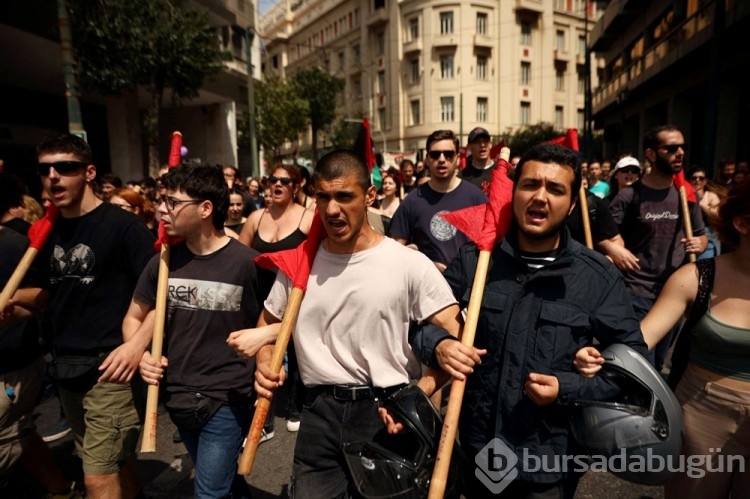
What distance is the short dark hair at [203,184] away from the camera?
8.76ft

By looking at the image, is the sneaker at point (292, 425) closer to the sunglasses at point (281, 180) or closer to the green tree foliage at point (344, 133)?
the sunglasses at point (281, 180)

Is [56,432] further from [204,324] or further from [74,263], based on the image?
[204,324]

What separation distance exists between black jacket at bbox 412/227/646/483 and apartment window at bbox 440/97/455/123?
4399 centimetres

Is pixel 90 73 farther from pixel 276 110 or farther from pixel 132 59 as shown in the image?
pixel 276 110

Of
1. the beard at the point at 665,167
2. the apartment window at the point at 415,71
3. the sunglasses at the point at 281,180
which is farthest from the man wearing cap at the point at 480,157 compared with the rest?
the apartment window at the point at 415,71

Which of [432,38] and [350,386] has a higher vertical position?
[432,38]

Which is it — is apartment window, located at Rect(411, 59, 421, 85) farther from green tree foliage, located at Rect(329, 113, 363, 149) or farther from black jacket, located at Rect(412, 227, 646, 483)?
black jacket, located at Rect(412, 227, 646, 483)

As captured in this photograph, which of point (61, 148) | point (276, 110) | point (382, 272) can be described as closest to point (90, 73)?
point (61, 148)

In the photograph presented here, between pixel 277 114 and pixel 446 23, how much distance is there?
22718 mm

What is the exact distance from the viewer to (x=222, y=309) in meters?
2.64

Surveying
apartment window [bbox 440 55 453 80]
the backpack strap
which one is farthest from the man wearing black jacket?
apartment window [bbox 440 55 453 80]

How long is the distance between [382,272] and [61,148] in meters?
2.06

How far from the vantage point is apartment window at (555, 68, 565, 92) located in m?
47.2

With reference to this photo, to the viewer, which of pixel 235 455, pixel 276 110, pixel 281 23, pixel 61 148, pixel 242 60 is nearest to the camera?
pixel 235 455
